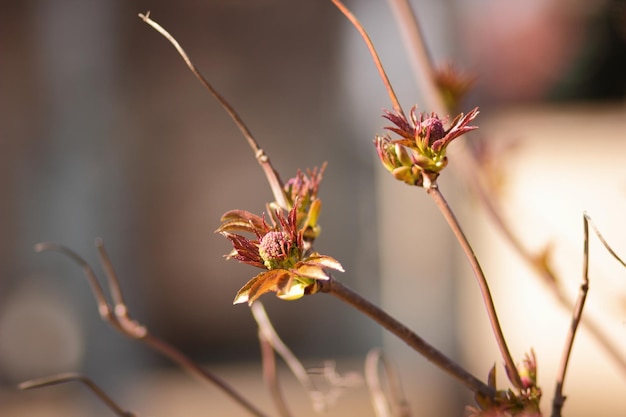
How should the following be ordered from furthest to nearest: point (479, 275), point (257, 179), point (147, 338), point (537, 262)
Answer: point (257, 179) → point (537, 262) → point (147, 338) → point (479, 275)

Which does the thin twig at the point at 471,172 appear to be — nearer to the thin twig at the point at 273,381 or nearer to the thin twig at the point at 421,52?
the thin twig at the point at 421,52

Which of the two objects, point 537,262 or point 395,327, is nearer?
point 395,327

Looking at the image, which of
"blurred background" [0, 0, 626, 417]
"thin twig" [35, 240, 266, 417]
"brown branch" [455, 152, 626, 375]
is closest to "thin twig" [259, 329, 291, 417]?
"thin twig" [35, 240, 266, 417]

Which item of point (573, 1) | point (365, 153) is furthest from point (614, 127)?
point (365, 153)

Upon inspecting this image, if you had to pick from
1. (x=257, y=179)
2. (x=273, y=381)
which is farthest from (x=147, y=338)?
(x=257, y=179)

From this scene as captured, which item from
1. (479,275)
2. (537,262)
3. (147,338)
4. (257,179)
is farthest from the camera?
(257,179)

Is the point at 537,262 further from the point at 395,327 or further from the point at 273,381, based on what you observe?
the point at 395,327

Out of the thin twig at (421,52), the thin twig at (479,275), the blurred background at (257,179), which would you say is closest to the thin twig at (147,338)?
the thin twig at (479,275)

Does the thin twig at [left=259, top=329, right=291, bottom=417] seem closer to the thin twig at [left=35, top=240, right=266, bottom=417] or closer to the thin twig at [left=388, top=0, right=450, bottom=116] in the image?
the thin twig at [left=35, top=240, right=266, bottom=417]
